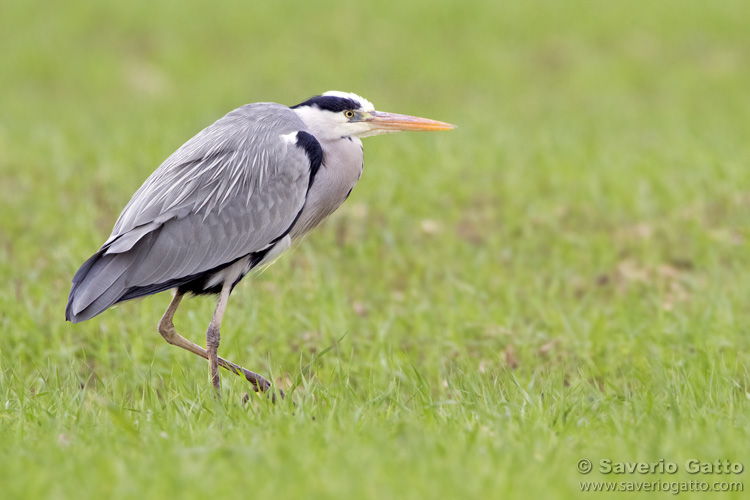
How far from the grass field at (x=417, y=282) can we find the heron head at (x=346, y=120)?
128 centimetres

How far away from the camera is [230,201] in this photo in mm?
4926

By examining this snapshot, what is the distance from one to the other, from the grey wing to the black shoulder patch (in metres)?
0.02

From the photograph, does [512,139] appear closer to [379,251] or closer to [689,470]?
[379,251]

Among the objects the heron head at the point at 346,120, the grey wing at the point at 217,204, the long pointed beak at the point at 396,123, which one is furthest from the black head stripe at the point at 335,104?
the grey wing at the point at 217,204

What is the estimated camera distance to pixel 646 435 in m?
3.62

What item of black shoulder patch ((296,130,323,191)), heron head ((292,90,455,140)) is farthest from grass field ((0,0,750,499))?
heron head ((292,90,455,140))

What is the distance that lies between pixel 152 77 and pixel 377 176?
8340 millimetres

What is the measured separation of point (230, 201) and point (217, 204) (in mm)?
73

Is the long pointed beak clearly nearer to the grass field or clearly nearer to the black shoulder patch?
the black shoulder patch

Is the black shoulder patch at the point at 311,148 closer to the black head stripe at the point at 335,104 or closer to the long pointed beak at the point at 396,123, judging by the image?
the black head stripe at the point at 335,104

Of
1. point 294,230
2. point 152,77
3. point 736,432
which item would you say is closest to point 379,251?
point 294,230

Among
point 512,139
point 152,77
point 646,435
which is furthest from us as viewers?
point 152,77

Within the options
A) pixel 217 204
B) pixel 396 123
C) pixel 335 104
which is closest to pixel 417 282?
pixel 396 123

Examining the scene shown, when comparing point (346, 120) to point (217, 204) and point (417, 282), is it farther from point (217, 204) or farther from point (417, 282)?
point (417, 282)
